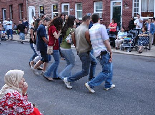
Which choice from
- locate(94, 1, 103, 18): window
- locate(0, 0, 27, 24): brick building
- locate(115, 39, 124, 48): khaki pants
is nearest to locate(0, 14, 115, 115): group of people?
locate(115, 39, 124, 48): khaki pants

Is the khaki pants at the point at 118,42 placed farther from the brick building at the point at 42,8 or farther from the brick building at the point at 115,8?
the brick building at the point at 42,8

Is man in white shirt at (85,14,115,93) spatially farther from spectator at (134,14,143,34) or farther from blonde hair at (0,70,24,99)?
spectator at (134,14,143,34)

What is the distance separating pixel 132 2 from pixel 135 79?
11.1 metres

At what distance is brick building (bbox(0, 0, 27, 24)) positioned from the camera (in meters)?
28.7

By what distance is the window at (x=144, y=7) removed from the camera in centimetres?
1680

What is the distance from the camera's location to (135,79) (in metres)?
7.47

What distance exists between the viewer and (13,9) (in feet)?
98.8

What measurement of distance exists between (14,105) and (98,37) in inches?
118

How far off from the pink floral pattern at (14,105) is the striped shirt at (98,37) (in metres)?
2.88

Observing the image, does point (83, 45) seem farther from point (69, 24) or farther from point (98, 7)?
point (98, 7)

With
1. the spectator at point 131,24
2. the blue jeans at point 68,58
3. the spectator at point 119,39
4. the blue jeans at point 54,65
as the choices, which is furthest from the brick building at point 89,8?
the blue jeans at point 68,58

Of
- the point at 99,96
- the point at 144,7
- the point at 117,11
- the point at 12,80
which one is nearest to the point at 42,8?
the point at 117,11

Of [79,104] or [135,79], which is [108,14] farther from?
[79,104]

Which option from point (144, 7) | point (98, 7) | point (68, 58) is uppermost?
point (98, 7)
